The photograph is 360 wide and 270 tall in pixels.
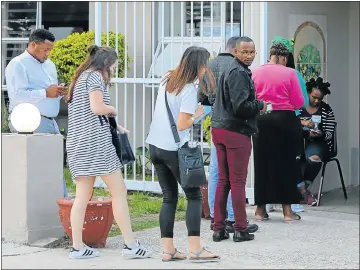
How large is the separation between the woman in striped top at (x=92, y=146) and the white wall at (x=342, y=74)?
152 inches

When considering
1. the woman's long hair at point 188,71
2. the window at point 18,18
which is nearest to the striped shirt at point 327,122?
the woman's long hair at point 188,71

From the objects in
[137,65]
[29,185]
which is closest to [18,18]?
[137,65]

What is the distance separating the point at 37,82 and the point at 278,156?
2.37 meters

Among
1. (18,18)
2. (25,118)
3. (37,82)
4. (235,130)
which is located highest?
(18,18)

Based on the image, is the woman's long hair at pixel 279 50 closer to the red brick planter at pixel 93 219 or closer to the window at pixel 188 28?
the window at pixel 188 28

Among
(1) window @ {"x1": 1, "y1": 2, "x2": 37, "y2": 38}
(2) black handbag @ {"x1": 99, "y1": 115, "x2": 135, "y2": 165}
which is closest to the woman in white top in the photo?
(2) black handbag @ {"x1": 99, "y1": 115, "x2": 135, "y2": 165}

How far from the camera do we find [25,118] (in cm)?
685

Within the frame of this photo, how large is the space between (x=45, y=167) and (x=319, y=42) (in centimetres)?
407

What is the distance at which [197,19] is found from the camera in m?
9.77

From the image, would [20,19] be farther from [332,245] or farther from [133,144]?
[332,245]

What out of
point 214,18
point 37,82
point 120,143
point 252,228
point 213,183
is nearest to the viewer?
point 120,143

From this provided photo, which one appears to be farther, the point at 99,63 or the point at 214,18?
the point at 214,18

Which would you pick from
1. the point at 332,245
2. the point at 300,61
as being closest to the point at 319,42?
the point at 300,61

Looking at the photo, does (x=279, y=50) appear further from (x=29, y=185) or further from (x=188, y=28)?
(x=29, y=185)
